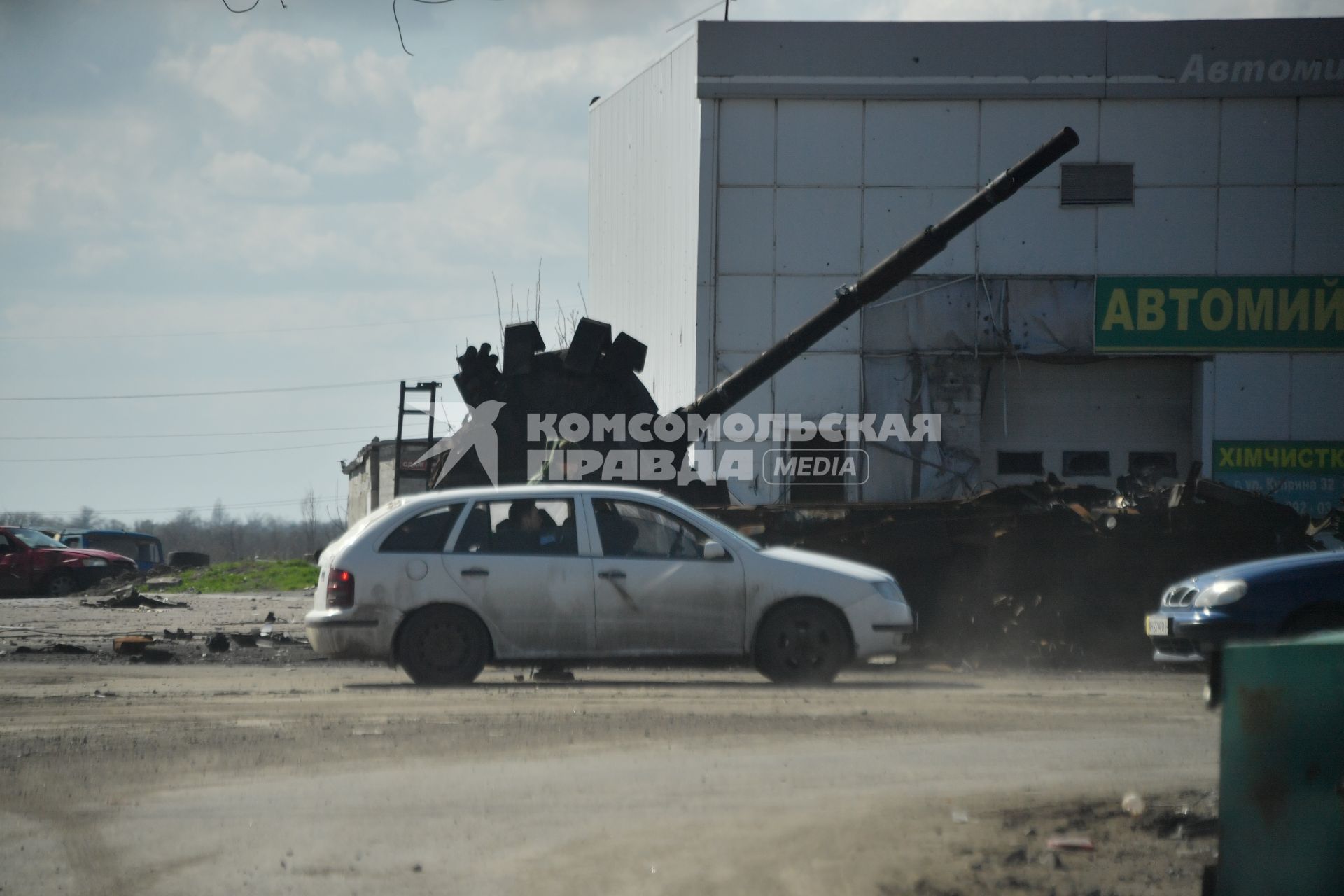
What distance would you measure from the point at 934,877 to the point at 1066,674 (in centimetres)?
818

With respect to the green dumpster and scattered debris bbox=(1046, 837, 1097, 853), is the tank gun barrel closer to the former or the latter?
scattered debris bbox=(1046, 837, 1097, 853)

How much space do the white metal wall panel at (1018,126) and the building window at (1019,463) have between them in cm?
472

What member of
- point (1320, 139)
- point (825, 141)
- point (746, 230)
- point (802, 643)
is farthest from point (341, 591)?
point (1320, 139)

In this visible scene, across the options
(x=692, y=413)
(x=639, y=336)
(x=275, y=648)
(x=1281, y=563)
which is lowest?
(x=275, y=648)

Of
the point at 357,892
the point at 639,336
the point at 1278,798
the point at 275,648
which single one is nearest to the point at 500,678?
the point at 275,648

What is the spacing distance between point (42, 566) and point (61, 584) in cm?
58

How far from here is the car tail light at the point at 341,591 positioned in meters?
10.5

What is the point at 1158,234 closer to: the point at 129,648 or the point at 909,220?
the point at 909,220

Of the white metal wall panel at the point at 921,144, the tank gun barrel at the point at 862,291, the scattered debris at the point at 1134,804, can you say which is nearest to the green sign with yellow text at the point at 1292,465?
the white metal wall panel at the point at 921,144

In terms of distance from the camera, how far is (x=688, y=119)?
2692 cm

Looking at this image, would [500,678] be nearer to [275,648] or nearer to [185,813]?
[275,648]

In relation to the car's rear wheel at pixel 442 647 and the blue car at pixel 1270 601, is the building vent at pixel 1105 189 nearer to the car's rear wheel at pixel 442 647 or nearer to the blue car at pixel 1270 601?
the blue car at pixel 1270 601

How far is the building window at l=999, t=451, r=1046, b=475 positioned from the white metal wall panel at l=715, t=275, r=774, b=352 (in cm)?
463

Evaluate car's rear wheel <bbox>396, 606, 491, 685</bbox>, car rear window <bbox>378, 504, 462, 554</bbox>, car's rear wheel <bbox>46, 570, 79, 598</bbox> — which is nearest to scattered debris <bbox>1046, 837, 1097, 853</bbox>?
car's rear wheel <bbox>396, 606, 491, 685</bbox>
